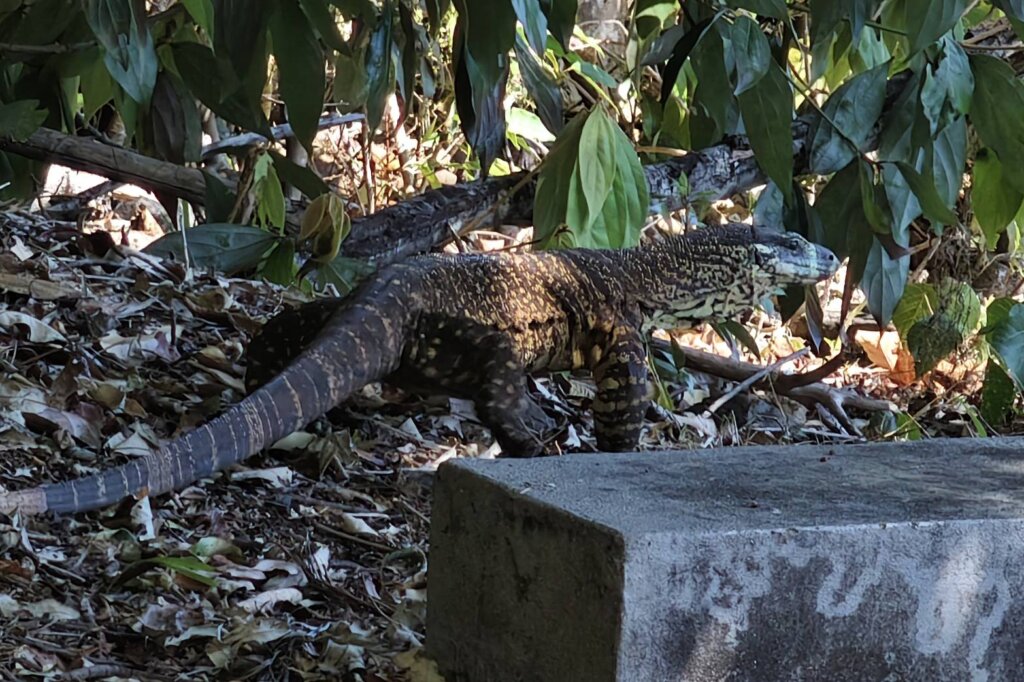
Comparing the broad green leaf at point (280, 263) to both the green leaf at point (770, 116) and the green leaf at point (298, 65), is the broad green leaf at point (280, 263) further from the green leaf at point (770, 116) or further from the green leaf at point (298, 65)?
the green leaf at point (770, 116)

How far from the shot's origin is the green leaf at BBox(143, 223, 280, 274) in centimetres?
391

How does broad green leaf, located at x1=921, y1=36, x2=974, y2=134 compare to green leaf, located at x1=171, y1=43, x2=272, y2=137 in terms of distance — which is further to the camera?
broad green leaf, located at x1=921, y1=36, x2=974, y2=134

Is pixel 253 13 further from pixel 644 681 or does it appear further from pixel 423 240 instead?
pixel 423 240

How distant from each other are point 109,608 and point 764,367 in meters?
3.25

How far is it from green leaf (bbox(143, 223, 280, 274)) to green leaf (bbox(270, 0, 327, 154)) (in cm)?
154

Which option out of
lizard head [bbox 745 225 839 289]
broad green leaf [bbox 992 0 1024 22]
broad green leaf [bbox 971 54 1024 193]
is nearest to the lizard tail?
lizard head [bbox 745 225 839 289]

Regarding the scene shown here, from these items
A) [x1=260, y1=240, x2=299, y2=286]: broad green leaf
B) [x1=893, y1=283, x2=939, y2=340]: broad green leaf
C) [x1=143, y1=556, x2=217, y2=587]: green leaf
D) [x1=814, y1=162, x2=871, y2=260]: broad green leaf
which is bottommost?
[x1=143, y1=556, x2=217, y2=587]: green leaf

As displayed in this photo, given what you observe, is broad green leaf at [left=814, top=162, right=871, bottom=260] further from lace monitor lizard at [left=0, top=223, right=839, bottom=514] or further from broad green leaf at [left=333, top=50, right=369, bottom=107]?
broad green leaf at [left=333, top=50, right=369, bottom=107]

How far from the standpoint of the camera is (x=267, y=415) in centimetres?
324

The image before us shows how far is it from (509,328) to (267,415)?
1.05 m

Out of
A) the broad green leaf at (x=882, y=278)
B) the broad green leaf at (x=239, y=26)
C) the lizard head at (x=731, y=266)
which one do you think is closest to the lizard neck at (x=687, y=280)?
the lizard head at (x=731, y=266)

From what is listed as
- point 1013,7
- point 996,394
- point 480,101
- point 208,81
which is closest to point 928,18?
point 1013,7

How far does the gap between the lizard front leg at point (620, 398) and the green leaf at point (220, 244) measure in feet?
3.79

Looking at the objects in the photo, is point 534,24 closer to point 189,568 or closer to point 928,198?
point 189,568
